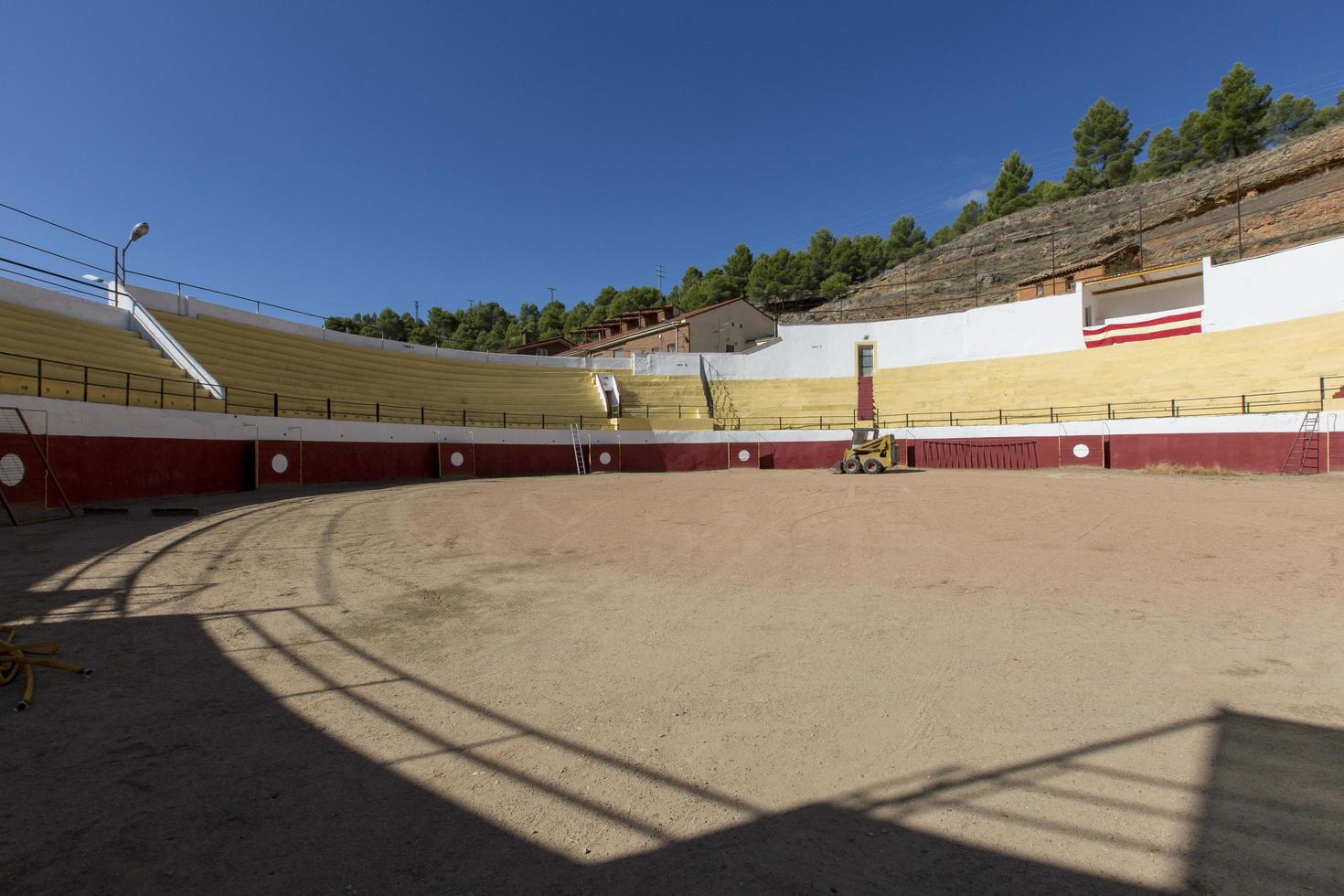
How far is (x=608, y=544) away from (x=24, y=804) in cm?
Answer: 765

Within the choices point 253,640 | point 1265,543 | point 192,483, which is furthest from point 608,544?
point 192,483

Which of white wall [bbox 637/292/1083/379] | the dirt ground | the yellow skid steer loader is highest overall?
white wall [bbox 637/292/1083/379]

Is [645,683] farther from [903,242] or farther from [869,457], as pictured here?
[903,242]

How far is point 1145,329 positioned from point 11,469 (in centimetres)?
4382

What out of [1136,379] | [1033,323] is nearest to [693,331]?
[1033,323]

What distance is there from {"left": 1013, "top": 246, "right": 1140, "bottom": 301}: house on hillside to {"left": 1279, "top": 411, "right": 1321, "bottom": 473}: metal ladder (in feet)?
50.1

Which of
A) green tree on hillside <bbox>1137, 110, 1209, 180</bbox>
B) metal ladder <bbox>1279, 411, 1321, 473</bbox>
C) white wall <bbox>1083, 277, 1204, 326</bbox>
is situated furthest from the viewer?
green tree on hillside <bbox>1137, 110, 1209, 180</bbox>

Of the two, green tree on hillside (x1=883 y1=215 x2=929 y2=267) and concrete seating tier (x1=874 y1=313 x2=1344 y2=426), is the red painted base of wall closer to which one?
concrete seating tier (x1=874 y1=313 x2=1344 y2=426)

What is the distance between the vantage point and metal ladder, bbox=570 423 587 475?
29859 mm

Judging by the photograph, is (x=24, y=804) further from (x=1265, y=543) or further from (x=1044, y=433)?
(x=1044, y=433)

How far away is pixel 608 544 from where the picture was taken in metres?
10.3

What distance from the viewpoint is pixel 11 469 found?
11.7m

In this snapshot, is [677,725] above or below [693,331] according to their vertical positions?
below

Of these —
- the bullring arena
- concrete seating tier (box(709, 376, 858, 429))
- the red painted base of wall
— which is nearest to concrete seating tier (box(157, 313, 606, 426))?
the red painted base of wall
